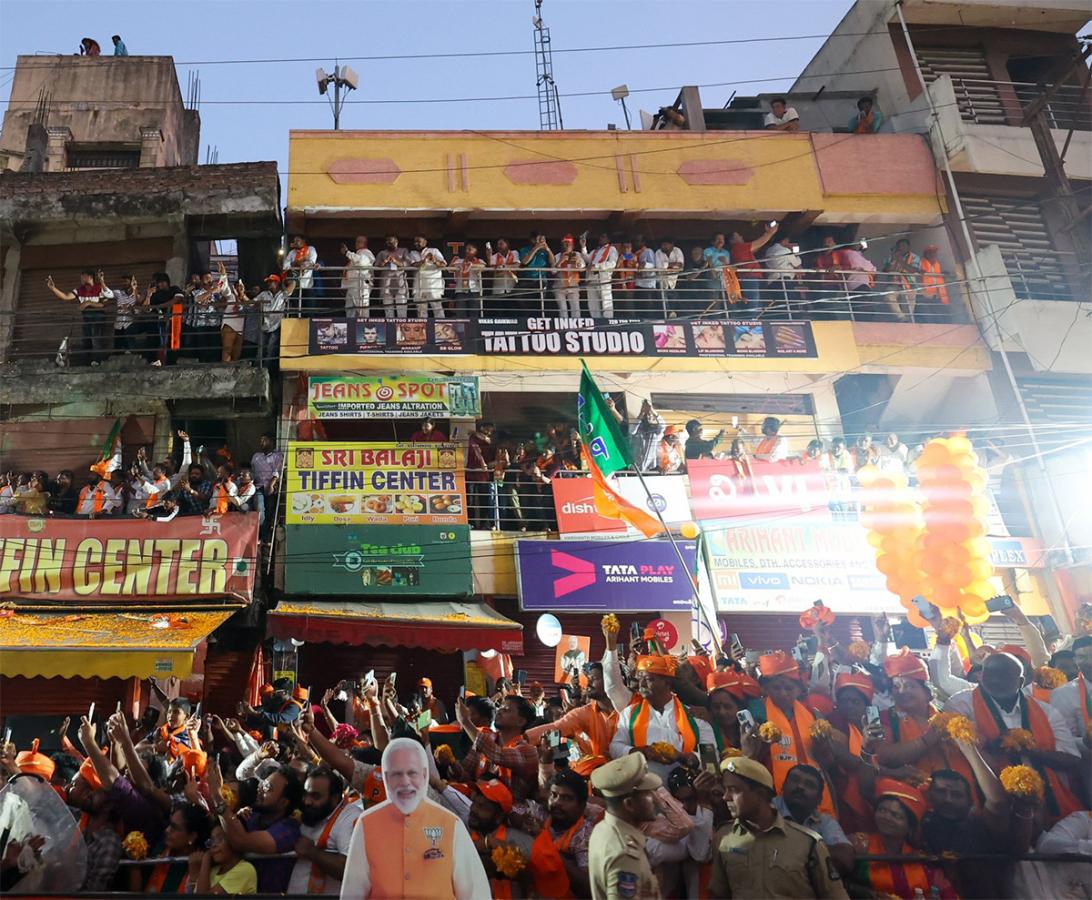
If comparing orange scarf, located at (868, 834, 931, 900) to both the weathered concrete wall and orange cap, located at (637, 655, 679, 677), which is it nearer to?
orange cap, located at (637, 655, 679, 677)

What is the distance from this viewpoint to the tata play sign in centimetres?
1270

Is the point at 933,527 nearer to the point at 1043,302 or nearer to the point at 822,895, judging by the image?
the point at 822,895

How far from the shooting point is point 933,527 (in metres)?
9.94

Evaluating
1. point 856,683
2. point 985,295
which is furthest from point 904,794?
point 985,295

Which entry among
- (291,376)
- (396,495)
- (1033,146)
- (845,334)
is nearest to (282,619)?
(396,495)

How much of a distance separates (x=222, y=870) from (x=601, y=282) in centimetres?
1147

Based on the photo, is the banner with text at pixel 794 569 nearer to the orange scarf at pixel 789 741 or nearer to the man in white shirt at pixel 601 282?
the man in white shirt at pixel 601 282

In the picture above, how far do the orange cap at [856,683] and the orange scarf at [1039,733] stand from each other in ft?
2.62

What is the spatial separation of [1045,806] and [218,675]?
10114mm

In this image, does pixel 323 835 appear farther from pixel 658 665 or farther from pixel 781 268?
pixel 781 268

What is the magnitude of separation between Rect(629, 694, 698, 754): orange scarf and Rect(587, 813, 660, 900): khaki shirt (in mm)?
1375

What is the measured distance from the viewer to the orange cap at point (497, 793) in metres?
5.27

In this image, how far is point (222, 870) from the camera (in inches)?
200

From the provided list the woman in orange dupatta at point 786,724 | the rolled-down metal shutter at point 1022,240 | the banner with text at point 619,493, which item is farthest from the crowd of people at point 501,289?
the woman in orange dupatta at point 786,724
